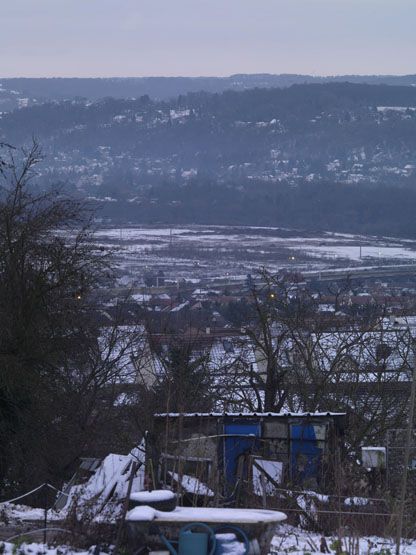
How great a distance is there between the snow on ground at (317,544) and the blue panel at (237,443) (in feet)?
10.2

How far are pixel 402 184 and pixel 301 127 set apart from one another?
33116 millimetres

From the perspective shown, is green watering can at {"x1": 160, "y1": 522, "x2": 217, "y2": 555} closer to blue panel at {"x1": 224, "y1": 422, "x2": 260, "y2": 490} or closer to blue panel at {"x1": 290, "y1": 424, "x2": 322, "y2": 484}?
blue panel at {"x1": 224, "y1": 422, "x2": 260, "y2": 490}

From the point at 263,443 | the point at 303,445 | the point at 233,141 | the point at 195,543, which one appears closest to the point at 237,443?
the point at 263,443

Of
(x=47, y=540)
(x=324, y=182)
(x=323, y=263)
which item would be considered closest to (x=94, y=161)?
(x=324, y=182)

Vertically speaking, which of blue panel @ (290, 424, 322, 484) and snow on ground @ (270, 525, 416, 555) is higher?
snow on ground @ (270, 525, 416, 555)

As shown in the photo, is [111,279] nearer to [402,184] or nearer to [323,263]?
[323,263]

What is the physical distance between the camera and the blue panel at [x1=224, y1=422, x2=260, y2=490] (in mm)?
11789

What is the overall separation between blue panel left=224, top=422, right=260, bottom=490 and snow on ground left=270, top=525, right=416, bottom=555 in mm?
3114

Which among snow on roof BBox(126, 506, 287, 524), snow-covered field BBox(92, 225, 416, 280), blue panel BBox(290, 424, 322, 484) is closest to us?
snow on roof BBox(126, 506, 287, 524)

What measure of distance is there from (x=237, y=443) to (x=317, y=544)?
4.24 m

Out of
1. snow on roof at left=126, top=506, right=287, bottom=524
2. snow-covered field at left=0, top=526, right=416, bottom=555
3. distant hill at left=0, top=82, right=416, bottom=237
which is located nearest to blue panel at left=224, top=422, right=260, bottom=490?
snow-covered field at left=0, top=526, right=416, bottom=555

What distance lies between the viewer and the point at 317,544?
7.82 m

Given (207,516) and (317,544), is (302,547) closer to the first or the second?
(317,544)

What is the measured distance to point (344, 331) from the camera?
63.2ft
